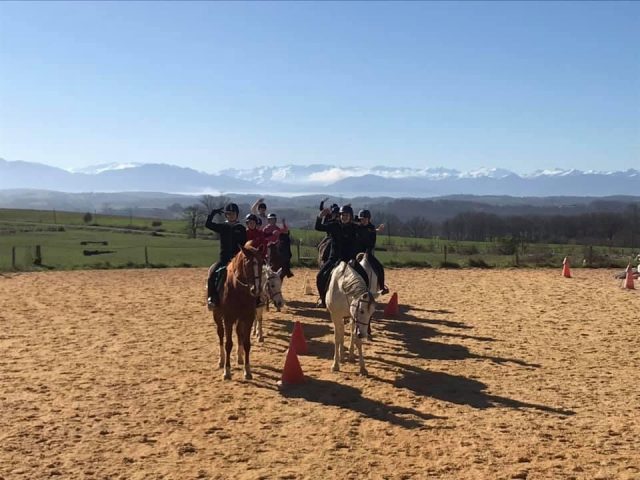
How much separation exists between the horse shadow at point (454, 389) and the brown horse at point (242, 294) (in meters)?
2.47

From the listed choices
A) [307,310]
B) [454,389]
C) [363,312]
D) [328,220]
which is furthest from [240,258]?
[307,310]

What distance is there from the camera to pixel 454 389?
30.7 feet

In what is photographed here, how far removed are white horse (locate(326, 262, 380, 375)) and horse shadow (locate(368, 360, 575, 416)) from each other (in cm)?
90

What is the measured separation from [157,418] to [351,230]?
209 inches

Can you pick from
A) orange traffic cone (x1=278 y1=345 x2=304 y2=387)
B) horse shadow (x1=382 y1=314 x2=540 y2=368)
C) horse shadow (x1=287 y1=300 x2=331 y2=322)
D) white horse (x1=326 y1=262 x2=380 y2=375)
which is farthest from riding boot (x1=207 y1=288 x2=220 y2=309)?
horse shadow (x1=287 y1=300 x2=331 y2=322)

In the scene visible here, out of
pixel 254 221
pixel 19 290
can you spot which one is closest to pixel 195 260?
pixel 19 290

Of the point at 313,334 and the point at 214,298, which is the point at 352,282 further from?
the point at 313,334

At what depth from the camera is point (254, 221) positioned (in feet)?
39.1

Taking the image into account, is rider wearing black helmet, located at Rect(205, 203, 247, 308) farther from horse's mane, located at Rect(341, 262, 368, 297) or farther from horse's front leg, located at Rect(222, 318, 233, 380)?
horse's mane, located at Rect(341, 262, 368, 297)

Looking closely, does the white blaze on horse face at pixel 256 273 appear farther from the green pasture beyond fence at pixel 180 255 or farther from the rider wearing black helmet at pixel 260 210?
the green pasture beyond fence at pixel 180 255

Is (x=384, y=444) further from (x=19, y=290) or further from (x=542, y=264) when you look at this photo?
(x=542, y=264)

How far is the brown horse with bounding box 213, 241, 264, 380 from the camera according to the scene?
9.16m

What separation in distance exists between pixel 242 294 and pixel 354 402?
101 inches

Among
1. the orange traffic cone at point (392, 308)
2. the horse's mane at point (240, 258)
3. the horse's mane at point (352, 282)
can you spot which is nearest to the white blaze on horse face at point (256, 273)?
the horse's mane at point (240, 258)
